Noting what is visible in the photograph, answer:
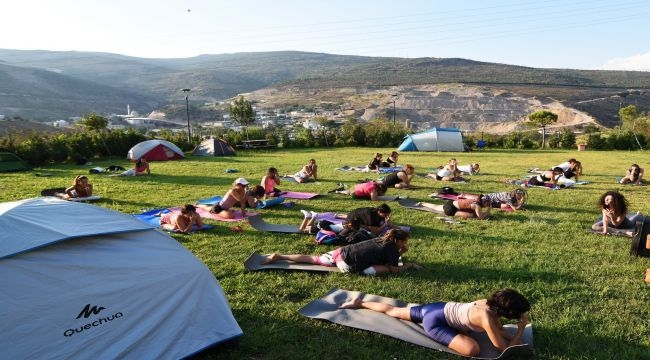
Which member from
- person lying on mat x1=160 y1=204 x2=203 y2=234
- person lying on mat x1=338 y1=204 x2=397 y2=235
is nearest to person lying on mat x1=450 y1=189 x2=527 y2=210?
person lying on mat x1=338 y1=204 x2=397 y2=235

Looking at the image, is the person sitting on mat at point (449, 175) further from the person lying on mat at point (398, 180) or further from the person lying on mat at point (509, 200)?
the person lying on mat at point (509, 200)

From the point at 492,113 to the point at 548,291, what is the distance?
254 ft

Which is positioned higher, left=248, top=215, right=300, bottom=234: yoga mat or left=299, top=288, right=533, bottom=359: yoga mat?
left=248, top=215, right=300, bottom=234: yoga mat

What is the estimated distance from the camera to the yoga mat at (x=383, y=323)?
442 centimetres

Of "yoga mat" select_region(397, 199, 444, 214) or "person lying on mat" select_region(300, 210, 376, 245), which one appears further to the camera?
"yoga mat" select_region(397, 199, 444, 214)

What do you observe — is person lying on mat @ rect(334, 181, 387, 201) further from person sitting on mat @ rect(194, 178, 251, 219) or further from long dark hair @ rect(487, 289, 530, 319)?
long dark hair @ rect(487, 289, 530, 319)

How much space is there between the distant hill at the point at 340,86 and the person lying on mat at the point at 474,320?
6938 centimetres

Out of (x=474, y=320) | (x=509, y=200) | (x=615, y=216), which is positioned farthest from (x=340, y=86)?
(x=474, y=320)

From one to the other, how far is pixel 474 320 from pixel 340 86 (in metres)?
95.0

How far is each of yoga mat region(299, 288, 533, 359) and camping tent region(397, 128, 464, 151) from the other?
23.9 meters

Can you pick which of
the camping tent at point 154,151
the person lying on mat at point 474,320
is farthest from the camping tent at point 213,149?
the person lying on mat at point 474,320

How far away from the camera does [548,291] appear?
19.2 feet

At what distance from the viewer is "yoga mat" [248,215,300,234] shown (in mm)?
8648

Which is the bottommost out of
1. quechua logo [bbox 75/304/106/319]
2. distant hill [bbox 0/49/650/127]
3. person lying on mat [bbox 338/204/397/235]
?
person lying on mat [bbox 338/204/397/235]
